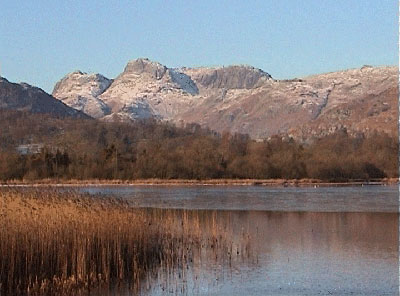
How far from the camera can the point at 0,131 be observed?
616ft

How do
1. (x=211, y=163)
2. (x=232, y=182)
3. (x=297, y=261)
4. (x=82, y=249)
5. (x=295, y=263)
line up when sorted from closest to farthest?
(x=82, y=249), (x=295, y=263), (x=297, y=261), (x=232, y=182), (x=211, y=163)

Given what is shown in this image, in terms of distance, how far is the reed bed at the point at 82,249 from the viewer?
A: 719 inches

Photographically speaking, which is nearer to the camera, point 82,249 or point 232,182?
point 82,249

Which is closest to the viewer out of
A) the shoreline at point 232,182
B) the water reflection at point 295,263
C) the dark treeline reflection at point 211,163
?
the water reflection at point 295,263

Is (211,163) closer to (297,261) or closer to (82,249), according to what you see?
(297,261)

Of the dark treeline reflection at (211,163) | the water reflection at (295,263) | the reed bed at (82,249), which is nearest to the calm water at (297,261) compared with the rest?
the water reflection at (295,263)

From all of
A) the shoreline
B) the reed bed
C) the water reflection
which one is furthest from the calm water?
the shoreline

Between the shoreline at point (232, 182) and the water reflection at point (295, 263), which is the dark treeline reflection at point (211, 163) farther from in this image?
the water reflection at point (295, 263)

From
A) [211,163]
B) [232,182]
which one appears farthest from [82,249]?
[211,163]

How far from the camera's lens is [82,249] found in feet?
64.2

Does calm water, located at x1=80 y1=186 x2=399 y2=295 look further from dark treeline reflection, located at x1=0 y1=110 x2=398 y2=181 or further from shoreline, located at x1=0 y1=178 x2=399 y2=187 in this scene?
dark treeline reflection, located at x1=0 y1=110 x2=398 y2=181

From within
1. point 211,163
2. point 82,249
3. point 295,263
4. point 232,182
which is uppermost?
point 211,163

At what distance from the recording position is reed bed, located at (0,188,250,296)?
18.2 m

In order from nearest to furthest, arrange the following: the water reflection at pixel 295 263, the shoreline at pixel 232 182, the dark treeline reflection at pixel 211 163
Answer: the water reflection at pixel 295 263 → the shoreline at pixel 232 182 → the dark treeline reflection at pixel 211 163
